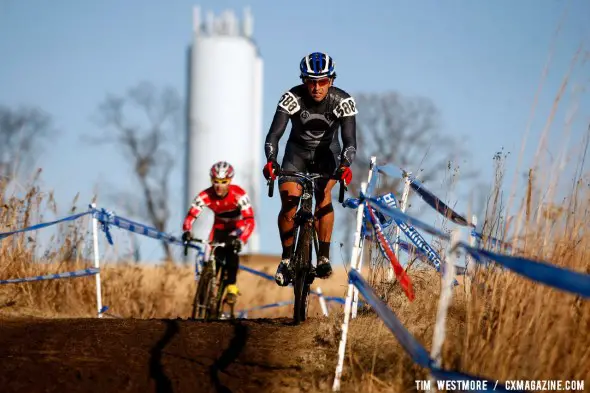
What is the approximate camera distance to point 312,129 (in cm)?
827

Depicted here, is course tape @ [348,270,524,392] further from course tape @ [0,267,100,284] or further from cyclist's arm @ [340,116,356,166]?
course tape @ [0,267,100,284]

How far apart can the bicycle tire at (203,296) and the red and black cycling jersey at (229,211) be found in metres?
0.58

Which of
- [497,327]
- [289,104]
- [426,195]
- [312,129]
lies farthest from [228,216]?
[497,327]

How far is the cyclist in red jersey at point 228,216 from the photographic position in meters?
10.5

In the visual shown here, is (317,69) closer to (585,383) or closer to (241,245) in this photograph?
(241,245)

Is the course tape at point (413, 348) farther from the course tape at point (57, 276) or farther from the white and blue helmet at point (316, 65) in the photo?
the course tape at point (57, 276)

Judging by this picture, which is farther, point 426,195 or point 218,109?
point 218,109

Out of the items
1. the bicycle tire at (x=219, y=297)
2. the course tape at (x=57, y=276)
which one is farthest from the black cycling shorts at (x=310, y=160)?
the course tape at (x=57, y=276)

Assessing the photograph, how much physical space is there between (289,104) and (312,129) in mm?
313

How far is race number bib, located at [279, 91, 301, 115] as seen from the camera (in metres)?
8.16

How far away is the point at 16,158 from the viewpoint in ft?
37.9

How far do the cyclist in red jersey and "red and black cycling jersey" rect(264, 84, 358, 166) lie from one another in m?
2.34

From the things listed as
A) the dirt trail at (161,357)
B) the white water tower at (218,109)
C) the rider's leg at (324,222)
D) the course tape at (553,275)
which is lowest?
the dirt trail at (161,357)

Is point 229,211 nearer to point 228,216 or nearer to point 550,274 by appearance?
point 228,216
